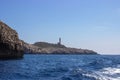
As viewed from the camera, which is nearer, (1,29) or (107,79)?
(107,79)

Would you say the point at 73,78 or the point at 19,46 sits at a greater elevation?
the point at 19,46

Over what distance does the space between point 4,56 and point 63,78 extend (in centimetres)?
4967

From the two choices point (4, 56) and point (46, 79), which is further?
point (4, 56)

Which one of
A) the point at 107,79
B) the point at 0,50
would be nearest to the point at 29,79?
the point at 107,79

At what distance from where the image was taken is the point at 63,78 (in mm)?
29891

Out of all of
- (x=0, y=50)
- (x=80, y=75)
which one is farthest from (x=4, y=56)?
(x=80, y=75)

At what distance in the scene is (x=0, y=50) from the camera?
74312 millimetres

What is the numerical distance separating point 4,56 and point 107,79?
51.3 meters

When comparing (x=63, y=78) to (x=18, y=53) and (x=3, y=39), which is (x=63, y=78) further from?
(x=18, y=53)

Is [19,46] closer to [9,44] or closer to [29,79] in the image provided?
[9,44]

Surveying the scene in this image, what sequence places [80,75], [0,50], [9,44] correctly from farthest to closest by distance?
[9,44]
[0,50]
[80,75]

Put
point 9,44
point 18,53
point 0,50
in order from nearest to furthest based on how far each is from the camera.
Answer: point 0,50 < point 9,44 < point 18,53

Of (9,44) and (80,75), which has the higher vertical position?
(9,44)

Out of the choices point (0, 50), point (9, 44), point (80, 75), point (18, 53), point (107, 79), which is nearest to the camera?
point (107, 79)
